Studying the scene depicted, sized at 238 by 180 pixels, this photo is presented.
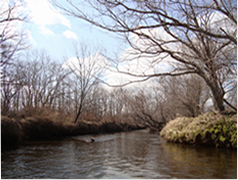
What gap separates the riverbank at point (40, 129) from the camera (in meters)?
13.0

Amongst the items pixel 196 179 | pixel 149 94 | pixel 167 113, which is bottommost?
pixel 196 179

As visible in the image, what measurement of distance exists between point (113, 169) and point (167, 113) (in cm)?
1700

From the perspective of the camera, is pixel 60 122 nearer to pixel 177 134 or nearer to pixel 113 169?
pixel 177 134

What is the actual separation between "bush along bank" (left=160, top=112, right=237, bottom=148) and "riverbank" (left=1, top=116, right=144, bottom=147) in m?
11.0

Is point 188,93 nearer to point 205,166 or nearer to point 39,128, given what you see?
point 205,166

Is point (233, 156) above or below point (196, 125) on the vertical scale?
below

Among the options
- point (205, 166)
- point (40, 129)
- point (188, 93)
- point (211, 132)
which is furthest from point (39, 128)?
point (205, 166)

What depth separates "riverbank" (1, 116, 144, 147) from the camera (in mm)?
13031

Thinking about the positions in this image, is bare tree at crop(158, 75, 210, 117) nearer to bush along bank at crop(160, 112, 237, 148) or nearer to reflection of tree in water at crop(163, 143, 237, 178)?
bush along bank at crop(160, 112, 237, 148)

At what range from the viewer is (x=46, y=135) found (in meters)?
18.9

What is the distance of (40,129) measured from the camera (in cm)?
1812

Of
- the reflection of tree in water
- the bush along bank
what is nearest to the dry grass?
the reflection of tree in water

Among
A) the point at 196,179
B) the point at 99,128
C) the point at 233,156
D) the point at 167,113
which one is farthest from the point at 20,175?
the point at 99,128

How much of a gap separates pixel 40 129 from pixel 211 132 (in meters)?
13.8
